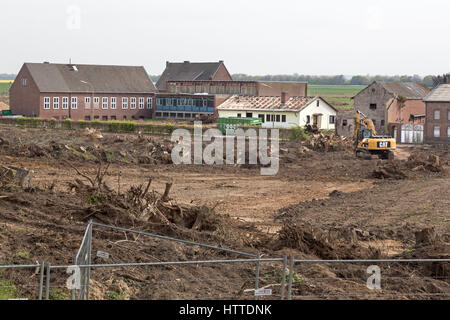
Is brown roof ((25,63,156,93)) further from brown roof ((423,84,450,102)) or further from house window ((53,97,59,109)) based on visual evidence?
brown roof ((423,84,450,102))

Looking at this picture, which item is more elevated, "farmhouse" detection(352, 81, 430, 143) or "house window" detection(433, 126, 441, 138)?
"farmhouse" detection(352, 81, 430, 143)

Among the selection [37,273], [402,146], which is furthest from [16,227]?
[402,146]

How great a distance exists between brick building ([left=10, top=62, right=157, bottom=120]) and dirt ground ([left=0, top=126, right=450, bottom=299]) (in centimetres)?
3675

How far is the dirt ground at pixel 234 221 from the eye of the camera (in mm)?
12523

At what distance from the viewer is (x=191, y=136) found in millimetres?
57094

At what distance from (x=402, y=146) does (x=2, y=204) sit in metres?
44.3


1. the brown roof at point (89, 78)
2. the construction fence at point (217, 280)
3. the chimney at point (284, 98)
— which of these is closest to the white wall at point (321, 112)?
the chimney at point (284, 98)

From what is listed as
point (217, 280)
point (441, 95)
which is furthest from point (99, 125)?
point (217, 280)

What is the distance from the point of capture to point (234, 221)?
21266 mm

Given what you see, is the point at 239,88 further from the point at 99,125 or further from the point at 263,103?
the point at 99,125

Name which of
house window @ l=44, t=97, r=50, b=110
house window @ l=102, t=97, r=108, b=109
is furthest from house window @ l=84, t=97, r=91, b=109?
house window @ l=44, t=97, r=50, b=110

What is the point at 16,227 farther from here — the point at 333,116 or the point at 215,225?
the point at 333,116

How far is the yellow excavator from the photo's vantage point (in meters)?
43.3

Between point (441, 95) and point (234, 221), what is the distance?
43571 mm
